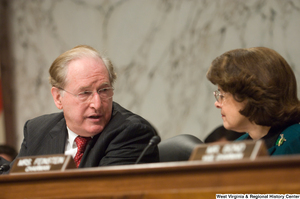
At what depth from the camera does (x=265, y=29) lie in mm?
3217

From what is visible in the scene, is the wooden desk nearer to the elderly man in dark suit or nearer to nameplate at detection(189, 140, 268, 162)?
nameplate at detection(189, 140, 268, 162)

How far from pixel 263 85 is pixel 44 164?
115 centimetres

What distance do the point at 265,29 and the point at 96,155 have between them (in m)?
2.18

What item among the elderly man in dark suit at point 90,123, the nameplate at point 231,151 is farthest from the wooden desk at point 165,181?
the elderly man in dark suit at point 90,123

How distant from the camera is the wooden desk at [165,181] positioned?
0.79m

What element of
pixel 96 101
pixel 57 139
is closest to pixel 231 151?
pixel 96 101

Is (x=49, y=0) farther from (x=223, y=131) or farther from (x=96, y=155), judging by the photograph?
(x=96, y=155)

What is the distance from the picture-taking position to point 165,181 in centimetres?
89

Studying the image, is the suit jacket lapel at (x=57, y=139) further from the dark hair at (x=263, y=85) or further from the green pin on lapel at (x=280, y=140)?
the green pin on lapel at (x=280, y=140)

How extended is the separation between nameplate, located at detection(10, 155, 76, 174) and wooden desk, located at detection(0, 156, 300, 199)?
8cm

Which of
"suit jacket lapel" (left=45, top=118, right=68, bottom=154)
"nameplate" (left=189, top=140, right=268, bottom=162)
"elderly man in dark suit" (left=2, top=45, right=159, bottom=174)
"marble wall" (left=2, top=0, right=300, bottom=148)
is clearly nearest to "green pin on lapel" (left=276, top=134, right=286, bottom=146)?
"elderly man in dark suit" (left=2, top=45, right=159, bottom=174)

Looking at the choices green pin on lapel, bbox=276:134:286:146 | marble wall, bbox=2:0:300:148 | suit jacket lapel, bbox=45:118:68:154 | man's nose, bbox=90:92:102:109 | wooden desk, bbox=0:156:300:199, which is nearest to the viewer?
wooden desk, bbox=0:156:300:199

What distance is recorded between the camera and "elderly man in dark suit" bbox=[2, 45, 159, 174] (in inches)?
71.6

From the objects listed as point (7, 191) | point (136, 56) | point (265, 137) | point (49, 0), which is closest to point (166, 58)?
point (136, 56)
